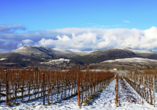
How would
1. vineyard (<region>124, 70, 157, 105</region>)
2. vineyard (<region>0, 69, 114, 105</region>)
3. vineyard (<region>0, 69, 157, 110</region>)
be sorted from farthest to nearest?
vineyard (<region>124, 70, 157, 105</region>), vineyard (<region>0, 69, 114, 105</region>), vineyard (<region>0, 69, 157, 110</region>)

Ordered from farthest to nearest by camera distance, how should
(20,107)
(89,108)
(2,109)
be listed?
(89,108) < (20,107) < (2,109)

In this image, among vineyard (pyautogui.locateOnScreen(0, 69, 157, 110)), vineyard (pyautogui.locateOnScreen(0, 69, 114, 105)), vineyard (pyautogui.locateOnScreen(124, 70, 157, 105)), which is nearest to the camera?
vineyard (pyautogui.locateOnScreen(0, 69, 157, 110))

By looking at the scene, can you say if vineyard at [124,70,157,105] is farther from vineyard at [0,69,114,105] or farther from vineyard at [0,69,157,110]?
vineyard at [0,69,114,105]

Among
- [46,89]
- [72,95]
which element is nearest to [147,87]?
[72,95]

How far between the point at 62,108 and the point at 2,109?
4057mm

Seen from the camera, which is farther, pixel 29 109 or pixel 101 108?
pixel 101 108

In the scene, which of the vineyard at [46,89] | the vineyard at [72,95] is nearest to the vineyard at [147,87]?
Result: the vineyard at [72,95]

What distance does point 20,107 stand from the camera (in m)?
11.4

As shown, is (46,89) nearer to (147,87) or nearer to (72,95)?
(72,95)

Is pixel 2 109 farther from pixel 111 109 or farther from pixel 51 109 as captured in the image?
pixel 111 109

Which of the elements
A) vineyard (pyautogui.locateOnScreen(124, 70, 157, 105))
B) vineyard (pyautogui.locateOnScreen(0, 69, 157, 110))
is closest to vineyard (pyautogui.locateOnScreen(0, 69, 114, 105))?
vineyard (pyautogui.locateOnScreen(0, 69, 157, 110))

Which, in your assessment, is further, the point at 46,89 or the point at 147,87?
the point at 147,87

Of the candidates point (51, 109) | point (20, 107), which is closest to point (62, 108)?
point (51, 109)

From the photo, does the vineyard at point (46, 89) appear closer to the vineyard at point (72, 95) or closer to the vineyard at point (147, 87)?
the vineyard at point (72, 95)
